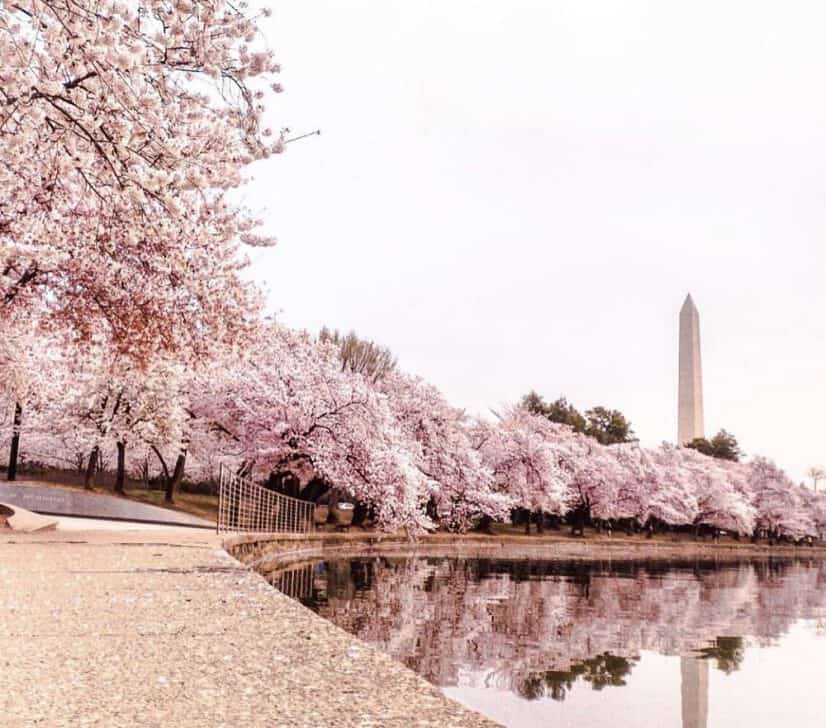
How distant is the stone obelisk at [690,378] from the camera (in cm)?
9069

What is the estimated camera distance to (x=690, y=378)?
297ft

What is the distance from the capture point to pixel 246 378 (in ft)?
98.6

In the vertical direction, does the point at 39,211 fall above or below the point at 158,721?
above

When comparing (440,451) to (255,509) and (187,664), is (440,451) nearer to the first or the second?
(255,509)

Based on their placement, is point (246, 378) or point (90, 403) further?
point (90, 403)

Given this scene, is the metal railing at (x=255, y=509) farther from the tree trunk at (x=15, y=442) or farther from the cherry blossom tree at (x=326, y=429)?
the tree trunk at (x=15, y=442)

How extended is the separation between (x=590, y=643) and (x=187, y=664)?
7.59 m

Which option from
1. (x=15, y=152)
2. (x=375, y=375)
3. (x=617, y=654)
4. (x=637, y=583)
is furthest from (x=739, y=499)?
(x=15, y=152)

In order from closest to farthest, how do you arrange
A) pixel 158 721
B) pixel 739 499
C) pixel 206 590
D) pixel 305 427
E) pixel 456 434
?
pixel 158 721 → pixel 206 590 → pixel 305 427 → pixel 456 434 → pixel 739 499

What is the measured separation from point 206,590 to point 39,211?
6.34m

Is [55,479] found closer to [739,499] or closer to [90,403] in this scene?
[90,403]

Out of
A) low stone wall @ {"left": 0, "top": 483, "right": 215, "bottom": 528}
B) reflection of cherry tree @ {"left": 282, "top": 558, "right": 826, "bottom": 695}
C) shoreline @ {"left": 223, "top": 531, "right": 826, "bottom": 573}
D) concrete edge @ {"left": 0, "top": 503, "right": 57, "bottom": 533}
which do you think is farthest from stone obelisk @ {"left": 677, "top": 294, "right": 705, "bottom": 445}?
concrete edge @ {"left": 0, "top": 503, "right": 57, "bottom": 533}

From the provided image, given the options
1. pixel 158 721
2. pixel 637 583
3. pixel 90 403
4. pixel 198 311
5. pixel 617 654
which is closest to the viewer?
pixel 158 721

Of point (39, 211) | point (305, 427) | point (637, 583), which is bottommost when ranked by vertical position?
point (637, 583)
